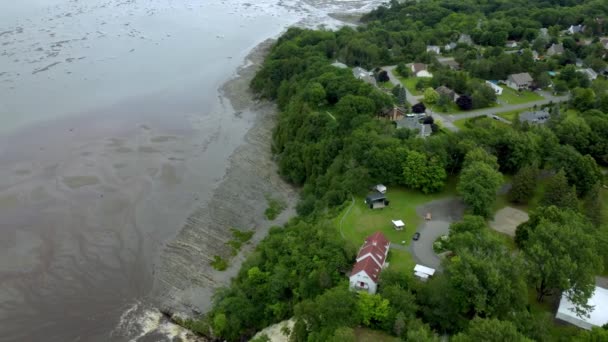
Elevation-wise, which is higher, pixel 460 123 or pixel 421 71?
pixel 460 123

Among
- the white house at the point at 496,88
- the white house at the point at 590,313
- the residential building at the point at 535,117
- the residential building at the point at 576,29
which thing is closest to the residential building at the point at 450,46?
the white house at the point at 496,88

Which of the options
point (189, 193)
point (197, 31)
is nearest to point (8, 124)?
point (189, 193)

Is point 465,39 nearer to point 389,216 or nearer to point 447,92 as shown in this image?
point 447,92

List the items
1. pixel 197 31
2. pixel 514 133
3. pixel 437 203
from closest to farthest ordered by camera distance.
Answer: pixel 437 203, pixel 514 133, pixel 197 31

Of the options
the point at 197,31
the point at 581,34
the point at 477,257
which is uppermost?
the point at 477,257

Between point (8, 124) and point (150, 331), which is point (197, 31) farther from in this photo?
point (150, 331)

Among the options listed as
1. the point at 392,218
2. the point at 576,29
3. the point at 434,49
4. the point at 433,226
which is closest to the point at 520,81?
the point at 434,49

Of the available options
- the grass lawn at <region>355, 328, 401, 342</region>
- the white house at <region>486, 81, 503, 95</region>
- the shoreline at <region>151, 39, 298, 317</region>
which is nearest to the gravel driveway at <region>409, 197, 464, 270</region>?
the grass lawn at <region>355, 328, 401, 342</region>
